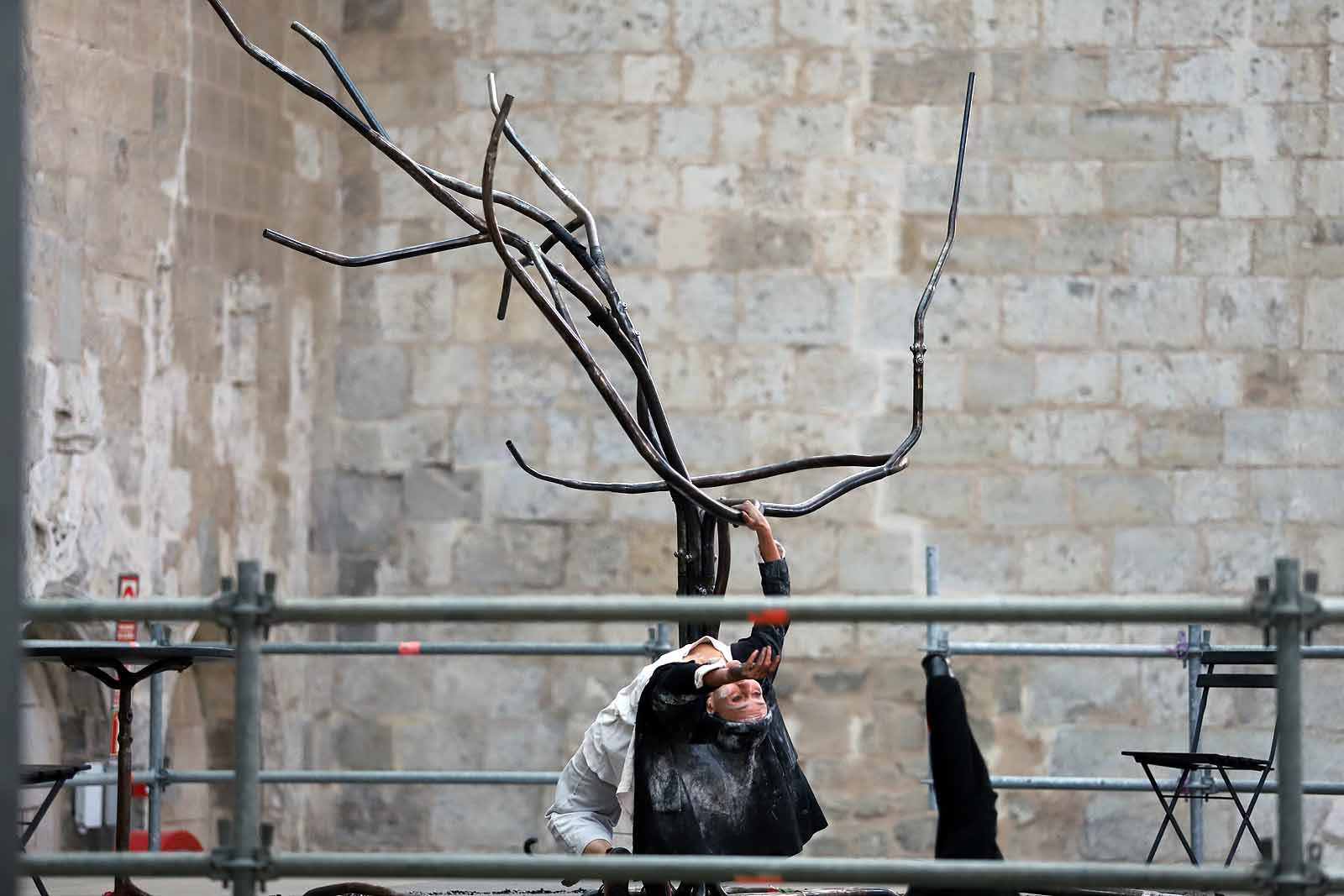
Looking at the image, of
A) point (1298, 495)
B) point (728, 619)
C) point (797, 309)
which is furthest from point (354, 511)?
point (728, 619)

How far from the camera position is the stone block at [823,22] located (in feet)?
22.2

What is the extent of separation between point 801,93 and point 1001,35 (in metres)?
0.74

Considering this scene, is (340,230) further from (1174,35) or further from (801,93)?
(1174,35)

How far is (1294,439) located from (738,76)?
2.36 meters

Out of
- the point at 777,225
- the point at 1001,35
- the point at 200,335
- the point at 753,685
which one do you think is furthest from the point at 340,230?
the point at 753,685

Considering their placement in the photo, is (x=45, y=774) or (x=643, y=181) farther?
(x=643, y=181)

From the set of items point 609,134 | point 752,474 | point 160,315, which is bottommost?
point 752,474

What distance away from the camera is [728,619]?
2.09m

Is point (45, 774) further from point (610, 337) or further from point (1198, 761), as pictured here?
point (1198, 761)

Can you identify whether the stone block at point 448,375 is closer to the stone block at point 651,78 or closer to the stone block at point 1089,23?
the stone block at point 651,78

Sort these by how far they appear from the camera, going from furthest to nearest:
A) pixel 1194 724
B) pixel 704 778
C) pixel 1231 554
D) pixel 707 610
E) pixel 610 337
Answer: pixel 1231 554
pixel 1194 724
pixel 610 337
pixel 704 778
pixel 707 610

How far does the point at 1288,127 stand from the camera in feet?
21.8

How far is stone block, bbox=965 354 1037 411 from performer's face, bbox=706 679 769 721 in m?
3.94

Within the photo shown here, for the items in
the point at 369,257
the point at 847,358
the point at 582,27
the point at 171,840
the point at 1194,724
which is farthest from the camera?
the point at 582,27
